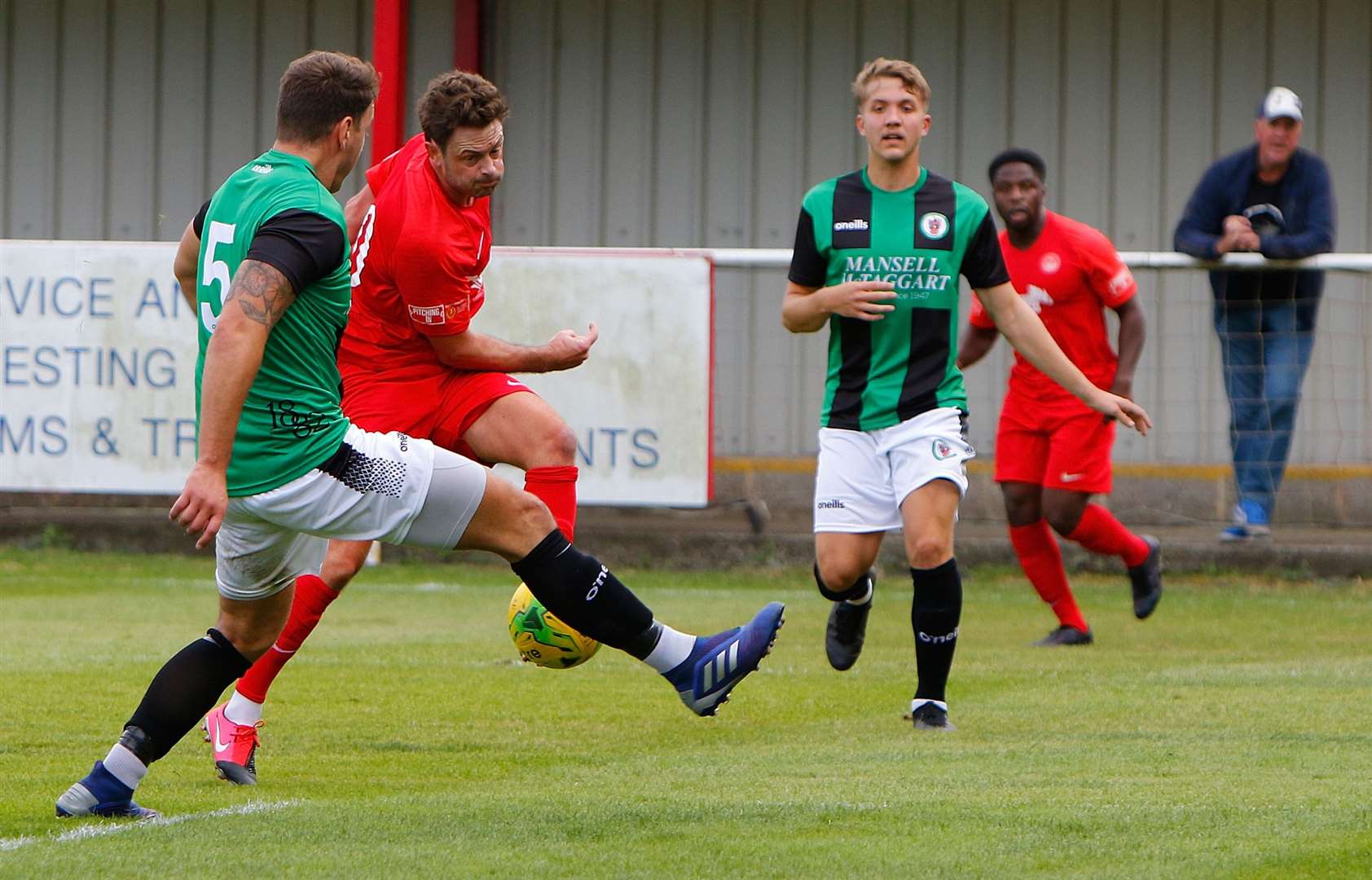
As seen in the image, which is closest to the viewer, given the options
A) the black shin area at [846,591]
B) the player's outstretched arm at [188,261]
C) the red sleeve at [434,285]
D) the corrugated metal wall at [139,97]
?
the player's outstretched arm at [188,261]

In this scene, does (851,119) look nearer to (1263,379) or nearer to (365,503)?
(1263,379)

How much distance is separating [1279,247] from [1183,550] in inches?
78.9

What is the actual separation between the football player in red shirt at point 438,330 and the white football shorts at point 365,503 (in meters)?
1.12

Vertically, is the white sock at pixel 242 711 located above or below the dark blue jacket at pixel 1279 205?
below

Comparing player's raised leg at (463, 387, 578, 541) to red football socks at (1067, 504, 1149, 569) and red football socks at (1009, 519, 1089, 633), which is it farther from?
red football socks at (1067, 504, 1149, 569)

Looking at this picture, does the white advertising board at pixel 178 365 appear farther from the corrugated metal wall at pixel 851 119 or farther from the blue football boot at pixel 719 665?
the blue football boot at pixel 719 665

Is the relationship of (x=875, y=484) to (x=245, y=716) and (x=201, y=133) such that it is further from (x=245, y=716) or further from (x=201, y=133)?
(x=201, y=133)

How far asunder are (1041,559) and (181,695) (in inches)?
199

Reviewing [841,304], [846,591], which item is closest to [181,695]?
[841,304]

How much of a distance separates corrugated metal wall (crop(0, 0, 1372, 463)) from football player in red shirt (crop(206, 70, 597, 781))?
6.46 m

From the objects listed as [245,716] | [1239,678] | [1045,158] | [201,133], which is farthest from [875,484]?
[201,133]

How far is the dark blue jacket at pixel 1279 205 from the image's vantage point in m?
10.6

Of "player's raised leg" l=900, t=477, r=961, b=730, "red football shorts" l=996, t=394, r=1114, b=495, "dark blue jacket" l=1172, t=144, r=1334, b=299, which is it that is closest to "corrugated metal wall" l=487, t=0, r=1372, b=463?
"dark blue jacket" l=1172, t=144, r=1334, b=299

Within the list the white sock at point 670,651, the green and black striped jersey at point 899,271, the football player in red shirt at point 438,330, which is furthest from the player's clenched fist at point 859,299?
the white sock at point 670,651
